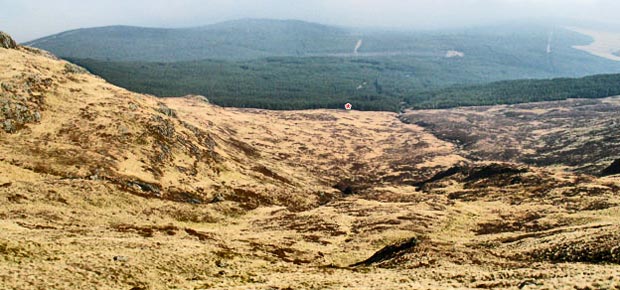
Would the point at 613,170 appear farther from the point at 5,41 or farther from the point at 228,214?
the point at 5,41

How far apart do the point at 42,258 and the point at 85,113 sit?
6828cm

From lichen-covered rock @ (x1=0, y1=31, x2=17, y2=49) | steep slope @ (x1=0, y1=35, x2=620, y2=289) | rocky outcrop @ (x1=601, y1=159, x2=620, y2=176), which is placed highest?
lichen-covered rock @ (x1=0, y1=31, x2=17, y2=49)

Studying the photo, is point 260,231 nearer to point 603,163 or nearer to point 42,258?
point 42,258

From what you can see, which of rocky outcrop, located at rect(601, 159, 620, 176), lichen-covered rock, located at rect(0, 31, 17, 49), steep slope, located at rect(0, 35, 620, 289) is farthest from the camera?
lichen-covered rock, located at rect(0, 31, 17, 49)

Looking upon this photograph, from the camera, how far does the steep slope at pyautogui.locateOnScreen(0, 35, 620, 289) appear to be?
133ft

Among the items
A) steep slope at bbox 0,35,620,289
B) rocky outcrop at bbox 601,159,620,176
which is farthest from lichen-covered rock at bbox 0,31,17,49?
rocky outcrop at bbox 601,159,620,176

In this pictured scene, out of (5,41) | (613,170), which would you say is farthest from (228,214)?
(613,170)

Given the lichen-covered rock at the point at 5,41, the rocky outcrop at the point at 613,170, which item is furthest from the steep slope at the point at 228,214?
the rocky outcrop at the point at 613,170

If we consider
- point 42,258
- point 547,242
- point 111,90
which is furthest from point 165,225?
point 111,90

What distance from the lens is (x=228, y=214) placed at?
80562 millimetres

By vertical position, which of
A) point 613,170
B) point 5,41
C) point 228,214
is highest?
point 5,41

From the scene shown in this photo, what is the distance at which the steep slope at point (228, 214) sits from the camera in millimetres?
40406

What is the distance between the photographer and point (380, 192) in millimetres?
110375

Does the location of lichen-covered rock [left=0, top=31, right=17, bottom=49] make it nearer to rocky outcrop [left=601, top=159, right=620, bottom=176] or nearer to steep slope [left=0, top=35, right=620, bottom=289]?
steep slope [left=0, top=35, right=620, bottom=289]
